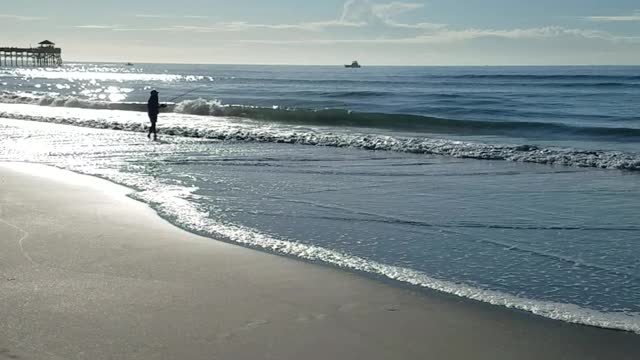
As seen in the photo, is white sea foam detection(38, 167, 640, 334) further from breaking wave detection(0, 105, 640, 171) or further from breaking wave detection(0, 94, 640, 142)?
breaking wave detection(0, 94, 640, 142)

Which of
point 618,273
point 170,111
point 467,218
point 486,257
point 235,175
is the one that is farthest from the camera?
point 170,111

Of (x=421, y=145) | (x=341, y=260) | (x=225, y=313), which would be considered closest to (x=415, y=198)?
(x=341, y=260)

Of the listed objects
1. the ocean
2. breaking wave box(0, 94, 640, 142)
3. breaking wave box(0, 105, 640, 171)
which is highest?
breaking wave box(0, 94, 640, 142)

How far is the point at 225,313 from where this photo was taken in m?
5.21

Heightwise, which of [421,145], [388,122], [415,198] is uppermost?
[388,122]

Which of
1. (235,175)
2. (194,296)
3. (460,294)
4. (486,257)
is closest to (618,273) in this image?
(486,257)

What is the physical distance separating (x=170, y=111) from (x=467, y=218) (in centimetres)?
2952

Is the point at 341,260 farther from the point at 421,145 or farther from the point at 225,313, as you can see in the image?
the point at 421,145

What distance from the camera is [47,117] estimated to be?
2969cm

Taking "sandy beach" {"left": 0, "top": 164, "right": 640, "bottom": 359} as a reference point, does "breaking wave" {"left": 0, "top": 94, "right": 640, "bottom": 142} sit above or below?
above

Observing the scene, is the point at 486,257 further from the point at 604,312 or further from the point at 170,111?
the point at 170,111

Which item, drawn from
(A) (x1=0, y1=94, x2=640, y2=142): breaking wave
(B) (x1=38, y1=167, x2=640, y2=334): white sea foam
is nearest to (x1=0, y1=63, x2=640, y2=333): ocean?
(B) (x1=38, y1=167, x2=640, y2=334): white sea foam

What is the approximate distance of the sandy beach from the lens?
4.56m

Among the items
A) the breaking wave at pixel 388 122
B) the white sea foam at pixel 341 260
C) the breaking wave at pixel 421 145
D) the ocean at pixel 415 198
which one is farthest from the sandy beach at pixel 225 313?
the breaking wave at pixel 388 122
